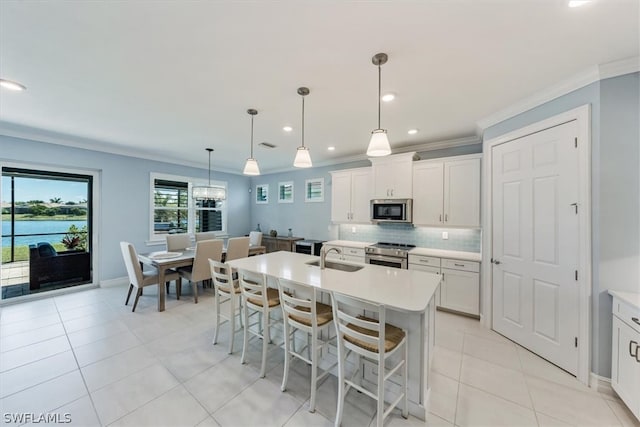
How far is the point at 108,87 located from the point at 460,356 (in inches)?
178

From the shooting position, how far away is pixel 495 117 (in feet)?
9.73

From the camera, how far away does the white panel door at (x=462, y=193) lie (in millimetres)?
3535

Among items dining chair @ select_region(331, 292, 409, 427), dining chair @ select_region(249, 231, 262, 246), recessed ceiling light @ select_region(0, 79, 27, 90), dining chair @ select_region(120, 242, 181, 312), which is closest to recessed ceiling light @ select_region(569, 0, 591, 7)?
dining chair @ select_region(331, 292, 409, 427)

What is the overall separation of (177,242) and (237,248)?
145cm

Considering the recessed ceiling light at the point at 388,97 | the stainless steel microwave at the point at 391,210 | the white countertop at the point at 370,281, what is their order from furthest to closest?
1. the stainless steel microwave at the point at 391,210
2. the recessed ceiling light at the point at 388,97
3. the white countertop at the point at 370,281

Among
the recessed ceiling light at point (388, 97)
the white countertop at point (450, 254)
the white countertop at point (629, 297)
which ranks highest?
the recessed ceiling light at point (388, 97)

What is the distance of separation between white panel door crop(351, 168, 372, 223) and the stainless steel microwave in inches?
6.7

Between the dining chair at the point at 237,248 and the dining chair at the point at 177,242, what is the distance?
1.33 m

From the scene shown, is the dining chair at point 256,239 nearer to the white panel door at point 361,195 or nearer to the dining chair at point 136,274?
the dining chair at point 136,274

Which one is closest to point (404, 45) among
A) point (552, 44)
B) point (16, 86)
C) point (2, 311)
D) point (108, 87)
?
point (552, 44)

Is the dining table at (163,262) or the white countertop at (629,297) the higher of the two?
the white countertop at (629,297)

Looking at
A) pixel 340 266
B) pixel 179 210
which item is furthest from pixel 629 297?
pixel 179 210

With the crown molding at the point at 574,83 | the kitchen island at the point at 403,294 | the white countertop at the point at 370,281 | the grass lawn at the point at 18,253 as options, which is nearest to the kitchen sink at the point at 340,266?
the white countertop at the point at 370,281

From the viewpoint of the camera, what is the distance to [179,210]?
5.85 metres
